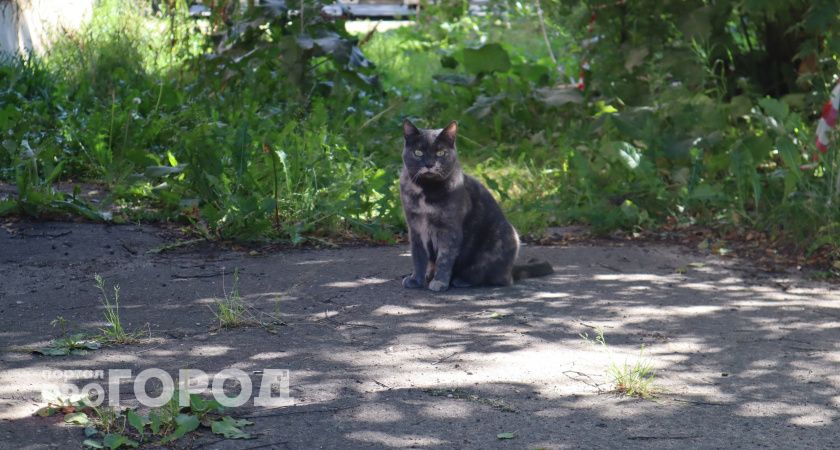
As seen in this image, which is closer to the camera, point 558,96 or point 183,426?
point 183,426

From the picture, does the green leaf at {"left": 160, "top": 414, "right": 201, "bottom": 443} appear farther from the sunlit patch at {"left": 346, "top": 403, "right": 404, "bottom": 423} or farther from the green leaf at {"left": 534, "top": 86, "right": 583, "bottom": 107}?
the green leaf at {"left": 534, "top": 86, "right": 583, "bottom": 107}

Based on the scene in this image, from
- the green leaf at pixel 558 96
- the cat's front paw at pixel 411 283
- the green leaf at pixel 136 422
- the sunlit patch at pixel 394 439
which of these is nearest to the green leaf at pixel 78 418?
the green leaf at pixel 136 422

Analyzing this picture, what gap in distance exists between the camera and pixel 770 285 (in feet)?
19.3

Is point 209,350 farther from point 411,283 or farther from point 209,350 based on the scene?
point 411,283

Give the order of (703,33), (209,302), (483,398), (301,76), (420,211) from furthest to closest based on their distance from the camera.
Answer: (301,76) → (703,33) → (420,211) → (209,302) → (483,398)

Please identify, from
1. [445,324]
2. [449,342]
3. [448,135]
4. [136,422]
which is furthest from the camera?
[448,135]

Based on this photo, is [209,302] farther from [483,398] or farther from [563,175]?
[563,175]

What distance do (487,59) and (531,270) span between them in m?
3.78

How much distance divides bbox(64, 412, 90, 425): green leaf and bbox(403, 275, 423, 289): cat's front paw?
2363 millimetres

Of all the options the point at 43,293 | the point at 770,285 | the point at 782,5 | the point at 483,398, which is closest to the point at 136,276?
the point at 43,293

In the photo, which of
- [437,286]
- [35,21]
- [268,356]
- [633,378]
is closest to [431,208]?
[437,286]

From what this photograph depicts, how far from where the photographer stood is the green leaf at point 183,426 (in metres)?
3.36

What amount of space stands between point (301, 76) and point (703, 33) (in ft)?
10.7

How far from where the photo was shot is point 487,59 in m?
9.23
